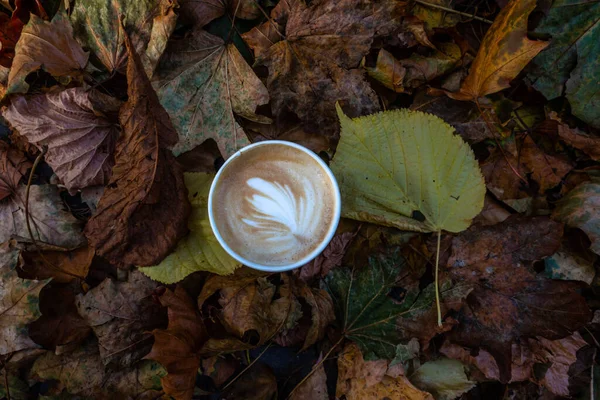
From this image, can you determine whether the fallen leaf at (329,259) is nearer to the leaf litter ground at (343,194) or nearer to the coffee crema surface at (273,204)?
the leaf litter ground at (343,194)

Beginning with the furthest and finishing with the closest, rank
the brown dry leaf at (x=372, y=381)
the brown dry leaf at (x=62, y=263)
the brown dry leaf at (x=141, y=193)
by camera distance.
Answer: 1. the brown dry leaf at (x=62, y=263)
2. the brown dry leaf at (x=372, y=381)
3. the brown dry leaf at (x=141, y=193)

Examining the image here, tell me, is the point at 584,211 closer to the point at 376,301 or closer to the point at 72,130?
the point at 376,301

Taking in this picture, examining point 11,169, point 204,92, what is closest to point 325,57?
point 204,92

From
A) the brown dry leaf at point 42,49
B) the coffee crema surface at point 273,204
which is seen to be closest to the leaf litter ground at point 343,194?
the brown dry leaf at point 42,49

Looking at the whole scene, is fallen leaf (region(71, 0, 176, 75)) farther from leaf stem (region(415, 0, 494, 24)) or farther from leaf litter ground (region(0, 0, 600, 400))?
leaf stem (region(415, 0, 494, 24))

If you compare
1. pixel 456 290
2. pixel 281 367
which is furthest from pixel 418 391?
pixel 281 367

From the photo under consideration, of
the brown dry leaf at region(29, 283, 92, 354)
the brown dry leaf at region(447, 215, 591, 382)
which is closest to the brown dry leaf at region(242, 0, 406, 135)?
the brown dry leaf at region(447, 215, 591, 382)

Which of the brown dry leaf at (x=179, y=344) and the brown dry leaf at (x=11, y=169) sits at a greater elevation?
the brown dry leaf at (x=11, y=169)
